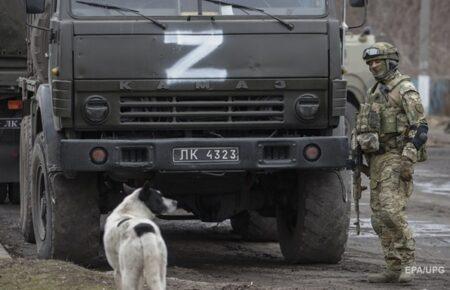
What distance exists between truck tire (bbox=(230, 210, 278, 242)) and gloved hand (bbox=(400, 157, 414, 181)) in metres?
3.17

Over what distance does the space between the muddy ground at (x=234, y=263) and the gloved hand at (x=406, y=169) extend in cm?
83

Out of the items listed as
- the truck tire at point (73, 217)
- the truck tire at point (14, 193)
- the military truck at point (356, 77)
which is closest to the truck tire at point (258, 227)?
the truck tire at point (73, 217)

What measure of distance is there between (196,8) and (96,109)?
1173 millimetres

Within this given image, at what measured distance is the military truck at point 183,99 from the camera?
9.52 m

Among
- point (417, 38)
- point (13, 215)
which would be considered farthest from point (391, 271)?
point (417, 38)

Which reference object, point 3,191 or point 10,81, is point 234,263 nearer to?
point 10,81

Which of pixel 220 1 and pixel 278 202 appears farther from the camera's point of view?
pixel 278 202

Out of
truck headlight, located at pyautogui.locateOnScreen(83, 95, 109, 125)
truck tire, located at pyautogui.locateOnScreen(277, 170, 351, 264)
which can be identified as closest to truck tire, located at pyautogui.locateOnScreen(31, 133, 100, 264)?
truck headlight, located at pyautogui.locateOnScreen(83, 95, 109, 125)

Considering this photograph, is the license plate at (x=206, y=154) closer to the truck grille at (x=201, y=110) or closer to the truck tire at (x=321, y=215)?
the truck grille at (x=201, y=110)

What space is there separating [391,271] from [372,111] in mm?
1250

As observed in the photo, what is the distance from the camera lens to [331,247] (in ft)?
34.1

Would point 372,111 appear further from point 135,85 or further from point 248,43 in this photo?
point 135,85

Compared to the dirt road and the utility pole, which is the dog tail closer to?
the dirt road

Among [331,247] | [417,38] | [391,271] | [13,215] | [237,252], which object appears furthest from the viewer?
[417,38]
